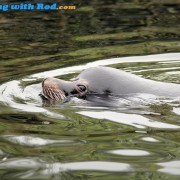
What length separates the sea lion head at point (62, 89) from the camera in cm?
695

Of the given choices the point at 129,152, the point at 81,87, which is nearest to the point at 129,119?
the point at 129,152

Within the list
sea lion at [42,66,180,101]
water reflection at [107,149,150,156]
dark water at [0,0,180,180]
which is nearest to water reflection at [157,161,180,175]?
dark water at [0,0,180,180]

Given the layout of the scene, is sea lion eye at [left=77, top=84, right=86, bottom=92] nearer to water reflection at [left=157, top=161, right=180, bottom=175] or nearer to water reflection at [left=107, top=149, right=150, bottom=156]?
water reflection at [left=107, top=149, right=150, bottom=156]

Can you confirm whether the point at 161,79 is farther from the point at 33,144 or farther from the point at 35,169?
the point at 35,169

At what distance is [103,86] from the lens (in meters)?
7.20

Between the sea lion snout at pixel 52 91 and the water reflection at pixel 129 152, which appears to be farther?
the sea lion snout at pixel 52 91

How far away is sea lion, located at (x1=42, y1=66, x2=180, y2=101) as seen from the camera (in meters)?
6.98

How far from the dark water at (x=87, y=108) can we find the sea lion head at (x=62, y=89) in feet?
0.55

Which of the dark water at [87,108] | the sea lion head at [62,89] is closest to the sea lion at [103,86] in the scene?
the sea lion head at [62,89]

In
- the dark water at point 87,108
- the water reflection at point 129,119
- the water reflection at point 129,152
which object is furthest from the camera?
the water reflection at point 129,119

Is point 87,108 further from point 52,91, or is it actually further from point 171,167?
point 171,167

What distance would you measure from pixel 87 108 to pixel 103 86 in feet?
2.68

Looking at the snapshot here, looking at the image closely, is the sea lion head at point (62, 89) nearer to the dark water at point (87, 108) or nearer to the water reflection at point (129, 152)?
the dark water at point (87, 108)

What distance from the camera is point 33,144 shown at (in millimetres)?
5219
